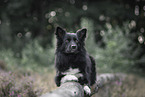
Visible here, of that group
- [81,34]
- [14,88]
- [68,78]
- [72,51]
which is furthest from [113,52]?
[14,88]

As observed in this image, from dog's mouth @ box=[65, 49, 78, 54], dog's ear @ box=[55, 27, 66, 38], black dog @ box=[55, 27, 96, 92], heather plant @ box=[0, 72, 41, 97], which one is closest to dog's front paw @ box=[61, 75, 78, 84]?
black dog @ box=[55, 27, 96, 92]

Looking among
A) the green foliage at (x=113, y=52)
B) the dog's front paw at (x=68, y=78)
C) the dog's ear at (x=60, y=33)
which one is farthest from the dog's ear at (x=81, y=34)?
the green foliage at (x=113, y=52)

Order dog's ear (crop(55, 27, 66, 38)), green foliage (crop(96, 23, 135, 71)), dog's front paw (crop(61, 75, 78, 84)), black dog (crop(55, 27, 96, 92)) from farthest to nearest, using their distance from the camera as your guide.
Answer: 1. green foliage (crop(96, 23, 135, 71))
2. dog's ear (crop(55, 27, 66, 38))
3. black dog (crop(55, 27, 96, 92))
4. dog's front paw (crop(61, 75, 78, 84))

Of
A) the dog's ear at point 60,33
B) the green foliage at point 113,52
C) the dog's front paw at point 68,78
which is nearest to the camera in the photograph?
the dog's front paw at point 68,78

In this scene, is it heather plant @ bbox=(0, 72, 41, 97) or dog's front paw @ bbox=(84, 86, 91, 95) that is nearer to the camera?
dog's front paw @ bbox=(84, 86, 91, 95)

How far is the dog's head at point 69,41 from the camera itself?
3.32m

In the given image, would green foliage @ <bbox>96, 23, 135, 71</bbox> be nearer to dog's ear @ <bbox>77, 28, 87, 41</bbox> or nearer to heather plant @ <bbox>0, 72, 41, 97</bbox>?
dog's ear @ <bbox>77, 28, 87, 41</bbox>

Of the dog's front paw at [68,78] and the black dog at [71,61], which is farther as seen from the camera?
the black dog at [71,61]

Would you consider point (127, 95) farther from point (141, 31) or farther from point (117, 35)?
point (141, 31)

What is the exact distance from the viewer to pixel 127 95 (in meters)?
5.43

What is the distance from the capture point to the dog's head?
3320mm

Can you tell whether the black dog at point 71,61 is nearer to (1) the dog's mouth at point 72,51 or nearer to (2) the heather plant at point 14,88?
(1) the dog's mouth at point 72,51

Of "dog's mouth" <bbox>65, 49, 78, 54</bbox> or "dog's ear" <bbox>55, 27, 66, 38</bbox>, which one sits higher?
"dog's ear" <bbox>55, 27, 66, 38</bbox>

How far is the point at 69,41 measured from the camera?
3.44 metres
